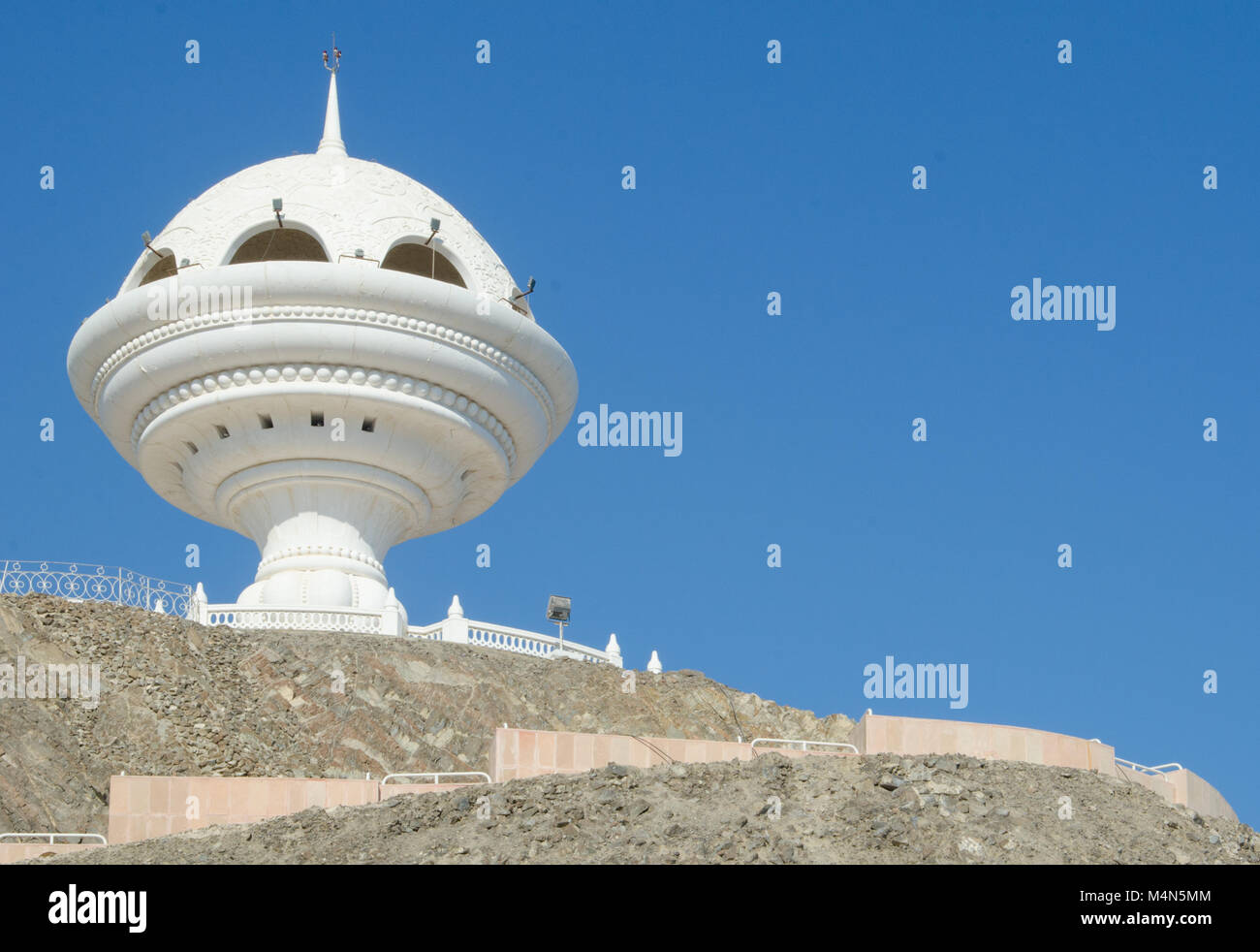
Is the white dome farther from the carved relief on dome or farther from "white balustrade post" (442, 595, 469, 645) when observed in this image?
"white balustrade post" (442, 595, 469, 645)

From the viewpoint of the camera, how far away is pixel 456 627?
39562mm

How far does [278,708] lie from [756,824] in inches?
A: 583

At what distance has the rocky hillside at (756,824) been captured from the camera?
20625 mm

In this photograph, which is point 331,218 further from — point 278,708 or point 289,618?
point 278,708

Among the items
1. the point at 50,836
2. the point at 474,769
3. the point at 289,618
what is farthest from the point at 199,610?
the point at 50,836

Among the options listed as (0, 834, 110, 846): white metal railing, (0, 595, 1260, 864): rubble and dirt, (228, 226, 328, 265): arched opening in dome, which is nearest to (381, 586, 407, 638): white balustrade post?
(0, 595, 1260, 864): rubble and dirt

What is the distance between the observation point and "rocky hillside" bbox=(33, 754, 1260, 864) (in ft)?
67.7

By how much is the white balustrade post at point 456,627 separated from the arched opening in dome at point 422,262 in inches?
303


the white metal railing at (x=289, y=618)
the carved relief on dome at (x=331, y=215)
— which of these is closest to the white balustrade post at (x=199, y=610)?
the white metal railing at (x=289, y=618)

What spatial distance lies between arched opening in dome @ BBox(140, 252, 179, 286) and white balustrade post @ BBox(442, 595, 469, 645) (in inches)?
399

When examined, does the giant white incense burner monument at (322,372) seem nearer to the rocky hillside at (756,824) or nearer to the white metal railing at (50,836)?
the white metal railing at (50,836)

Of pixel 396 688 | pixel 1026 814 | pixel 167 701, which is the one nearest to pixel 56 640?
pixel 167 701
